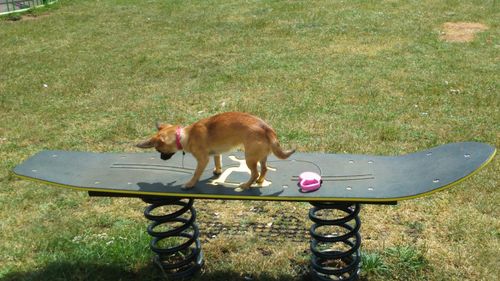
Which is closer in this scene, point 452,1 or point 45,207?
point 45,207

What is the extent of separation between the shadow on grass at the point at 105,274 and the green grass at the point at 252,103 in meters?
0.01

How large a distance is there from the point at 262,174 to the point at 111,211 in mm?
1903

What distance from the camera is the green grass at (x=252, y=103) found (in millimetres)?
4395

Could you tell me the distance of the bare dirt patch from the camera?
34.9 ft

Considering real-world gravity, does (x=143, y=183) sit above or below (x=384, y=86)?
above

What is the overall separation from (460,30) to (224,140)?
886 centimetres

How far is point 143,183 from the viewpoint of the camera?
3.98m

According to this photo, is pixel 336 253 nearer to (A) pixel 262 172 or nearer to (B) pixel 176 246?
(A) pixel 262 172

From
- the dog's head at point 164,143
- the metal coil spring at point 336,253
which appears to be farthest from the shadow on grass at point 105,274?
the dog's head at point 164,143

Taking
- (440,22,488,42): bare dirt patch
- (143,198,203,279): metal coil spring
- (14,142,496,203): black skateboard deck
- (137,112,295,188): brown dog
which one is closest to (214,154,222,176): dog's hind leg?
(14,142,496,203): black skateboard deck

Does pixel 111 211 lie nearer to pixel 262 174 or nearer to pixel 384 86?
pixel 262 174

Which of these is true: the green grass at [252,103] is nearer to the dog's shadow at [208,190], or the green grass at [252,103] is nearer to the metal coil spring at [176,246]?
the metal coil spring at [176,246]

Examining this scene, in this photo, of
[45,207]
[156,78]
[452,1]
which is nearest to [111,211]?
[45,207]

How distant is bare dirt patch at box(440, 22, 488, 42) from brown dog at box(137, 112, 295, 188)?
25.9ft
